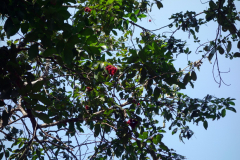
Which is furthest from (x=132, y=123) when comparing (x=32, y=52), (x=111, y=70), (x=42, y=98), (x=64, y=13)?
(x=64, y=13)

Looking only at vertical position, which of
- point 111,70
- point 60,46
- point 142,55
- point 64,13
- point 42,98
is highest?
point 111,70

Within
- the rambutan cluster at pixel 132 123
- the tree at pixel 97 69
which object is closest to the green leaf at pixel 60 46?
the tree at pixel 97 69

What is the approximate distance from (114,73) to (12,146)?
7.17 feet

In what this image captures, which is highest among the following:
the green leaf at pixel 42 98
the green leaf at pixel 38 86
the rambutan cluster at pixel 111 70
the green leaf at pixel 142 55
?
the rambutan cluster at pixel 111 70

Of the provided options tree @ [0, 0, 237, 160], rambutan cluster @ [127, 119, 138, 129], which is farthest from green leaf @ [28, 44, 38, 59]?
rambutan cluster @ [127, 119, 138, 129]

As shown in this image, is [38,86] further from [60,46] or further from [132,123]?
[132,123]

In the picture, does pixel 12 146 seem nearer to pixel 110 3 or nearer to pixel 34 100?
pixel 34 100

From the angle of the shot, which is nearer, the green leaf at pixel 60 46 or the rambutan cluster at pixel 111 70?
the green leaf at pixel 60 46

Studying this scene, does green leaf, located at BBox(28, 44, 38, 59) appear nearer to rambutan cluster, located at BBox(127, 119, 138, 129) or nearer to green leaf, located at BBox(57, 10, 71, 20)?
green leaf, located at BBox(57, 10, 71, 20)

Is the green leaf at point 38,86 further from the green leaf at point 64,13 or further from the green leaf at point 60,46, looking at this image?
the green leaf at point 64,13

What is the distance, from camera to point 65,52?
1901 mm

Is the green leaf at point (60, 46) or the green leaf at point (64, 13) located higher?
the green leaf at point (64, 13)

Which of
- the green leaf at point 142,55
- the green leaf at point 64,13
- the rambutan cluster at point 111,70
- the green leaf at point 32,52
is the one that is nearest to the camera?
the green leaf at point 64,13

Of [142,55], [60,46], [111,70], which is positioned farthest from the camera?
[111,70]
